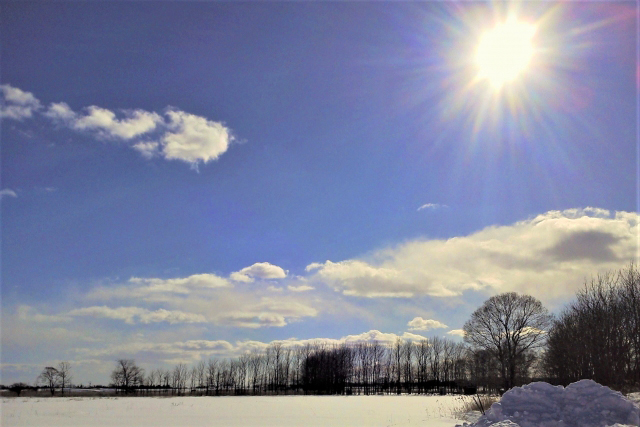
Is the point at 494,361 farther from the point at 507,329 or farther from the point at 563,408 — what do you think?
the point at 563,408

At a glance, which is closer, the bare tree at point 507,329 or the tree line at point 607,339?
the tree line at point 607,339

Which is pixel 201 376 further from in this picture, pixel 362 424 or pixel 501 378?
pixel 362 424

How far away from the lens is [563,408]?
42.6 ft

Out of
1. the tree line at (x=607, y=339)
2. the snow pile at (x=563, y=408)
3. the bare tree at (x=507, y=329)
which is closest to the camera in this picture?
the snow pile at (x=563, y=408)

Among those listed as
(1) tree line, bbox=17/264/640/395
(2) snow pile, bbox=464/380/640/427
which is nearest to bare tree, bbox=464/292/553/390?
(1) tree line, bbox=17/264/640/395

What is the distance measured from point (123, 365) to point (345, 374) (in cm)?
5158

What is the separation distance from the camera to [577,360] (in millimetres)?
30547

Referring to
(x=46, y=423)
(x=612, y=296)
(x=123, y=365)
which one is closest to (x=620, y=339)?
(x=612, y=296)

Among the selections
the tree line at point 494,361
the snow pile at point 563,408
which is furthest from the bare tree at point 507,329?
the snow pile at point 563,408

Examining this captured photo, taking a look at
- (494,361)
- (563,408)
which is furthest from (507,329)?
(563,408)

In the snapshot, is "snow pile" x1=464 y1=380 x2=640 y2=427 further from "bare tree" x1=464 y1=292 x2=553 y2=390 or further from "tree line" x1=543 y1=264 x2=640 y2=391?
"bare tree" x1=464 y1=292 x2=553 y2=390

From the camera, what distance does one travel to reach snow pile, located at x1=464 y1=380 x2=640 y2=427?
1199cm

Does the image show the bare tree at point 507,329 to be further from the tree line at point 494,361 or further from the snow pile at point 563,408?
the snow pile at point 563,408

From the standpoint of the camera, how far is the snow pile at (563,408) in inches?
472
